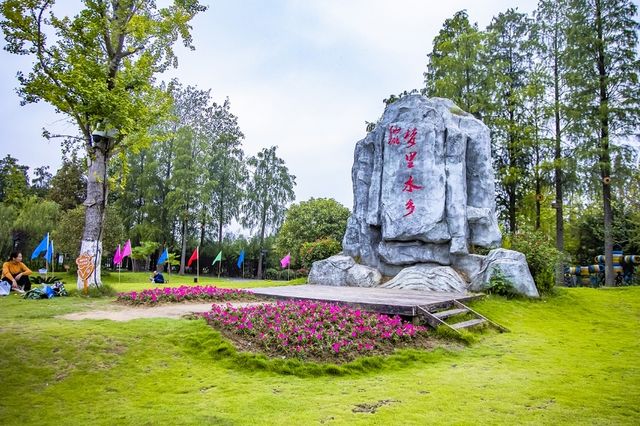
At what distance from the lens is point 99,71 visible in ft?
29.6

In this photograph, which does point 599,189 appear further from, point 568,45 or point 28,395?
point 28,395

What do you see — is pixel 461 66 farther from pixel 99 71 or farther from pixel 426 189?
pixel 99 71

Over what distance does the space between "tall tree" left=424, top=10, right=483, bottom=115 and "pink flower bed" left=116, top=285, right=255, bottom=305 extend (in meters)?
12.9

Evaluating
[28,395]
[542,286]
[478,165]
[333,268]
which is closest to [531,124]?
[478,165]

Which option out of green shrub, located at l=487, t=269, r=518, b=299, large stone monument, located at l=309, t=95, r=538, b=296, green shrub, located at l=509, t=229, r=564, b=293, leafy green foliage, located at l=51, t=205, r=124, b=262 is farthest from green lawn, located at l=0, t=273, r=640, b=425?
leafy green foliage, located at l=51, t=205, r=124, b=262

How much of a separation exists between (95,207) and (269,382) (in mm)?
6821

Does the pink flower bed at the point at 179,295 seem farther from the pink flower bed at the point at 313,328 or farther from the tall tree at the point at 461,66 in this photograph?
the tall tree at the point at 461,66

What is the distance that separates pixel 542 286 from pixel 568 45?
998cm

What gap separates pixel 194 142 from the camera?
27.2m

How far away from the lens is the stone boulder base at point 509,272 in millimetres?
10125

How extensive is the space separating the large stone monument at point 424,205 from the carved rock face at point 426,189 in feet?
0.09

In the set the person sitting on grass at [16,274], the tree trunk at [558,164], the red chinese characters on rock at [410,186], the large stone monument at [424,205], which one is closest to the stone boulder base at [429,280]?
the large stone monument at [424,205]

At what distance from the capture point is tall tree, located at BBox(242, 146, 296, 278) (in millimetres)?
29422

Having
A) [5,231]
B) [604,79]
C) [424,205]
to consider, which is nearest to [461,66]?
[604,79]
